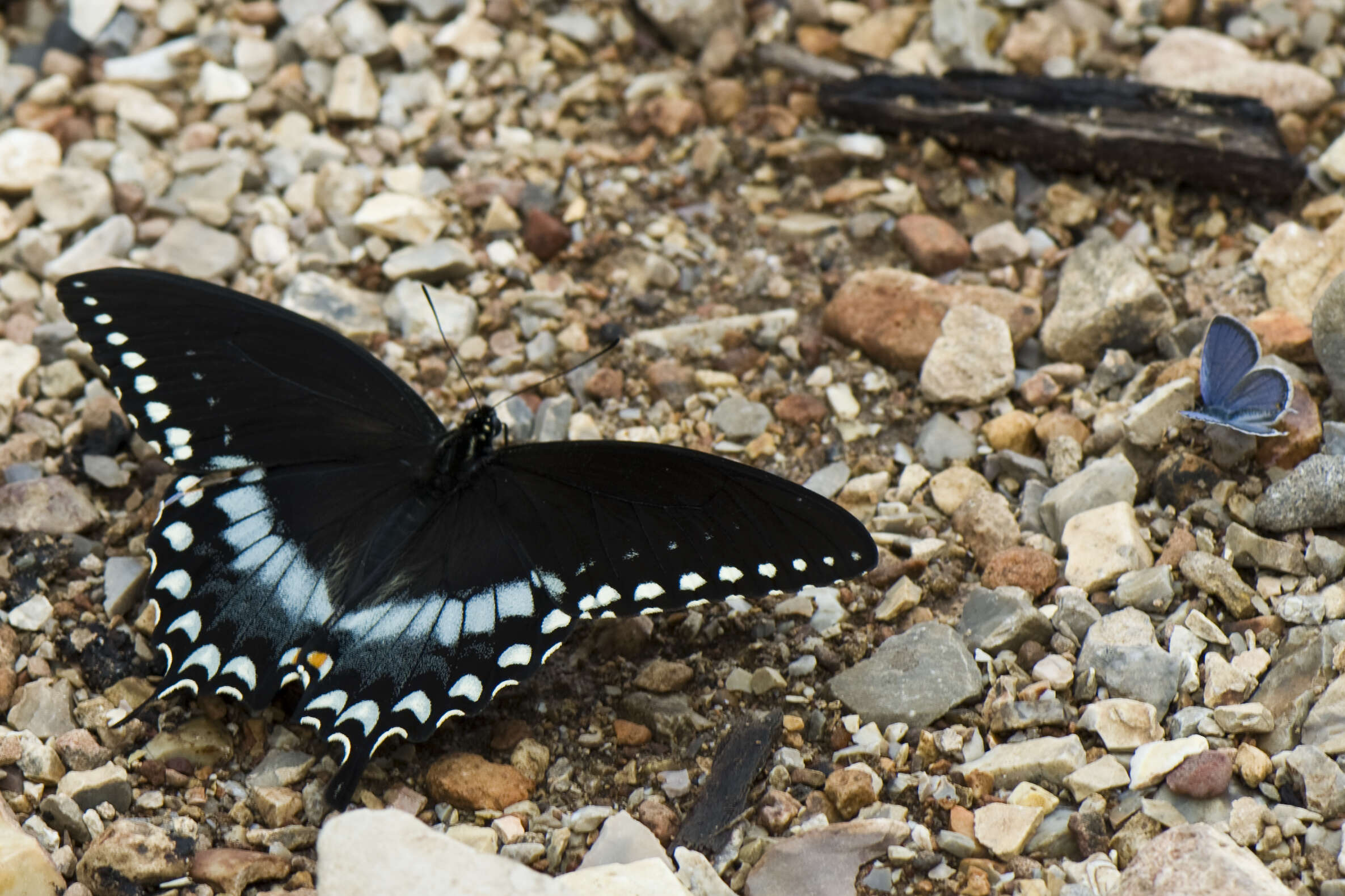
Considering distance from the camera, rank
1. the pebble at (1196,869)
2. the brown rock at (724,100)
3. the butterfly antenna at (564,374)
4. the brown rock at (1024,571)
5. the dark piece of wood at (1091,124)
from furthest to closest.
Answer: the brown rock at (724,100) < the dark piece of wood at (1091,124) < the butterfly antenna at (564,374) < the brown rock at (1024,571) < the pebble at (1196,869)

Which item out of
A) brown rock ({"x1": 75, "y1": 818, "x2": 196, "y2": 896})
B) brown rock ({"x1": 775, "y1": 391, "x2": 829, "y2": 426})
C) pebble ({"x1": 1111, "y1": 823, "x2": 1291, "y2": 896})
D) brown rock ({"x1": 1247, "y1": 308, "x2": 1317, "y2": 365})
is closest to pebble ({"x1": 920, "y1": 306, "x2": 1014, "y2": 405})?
brown rock ({"x1": 775, "y1": 391, "x2": 829, "y2": 426})

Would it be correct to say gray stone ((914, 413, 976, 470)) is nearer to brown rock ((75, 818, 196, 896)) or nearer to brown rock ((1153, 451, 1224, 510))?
brown rock ((1153, 451, 1224, 510))

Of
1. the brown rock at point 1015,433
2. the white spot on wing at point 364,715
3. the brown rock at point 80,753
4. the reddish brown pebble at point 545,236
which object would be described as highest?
the reddish brown pebble at point 545,236

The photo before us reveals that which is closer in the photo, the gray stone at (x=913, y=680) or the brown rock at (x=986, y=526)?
the gray stone at (x=913, y=680)


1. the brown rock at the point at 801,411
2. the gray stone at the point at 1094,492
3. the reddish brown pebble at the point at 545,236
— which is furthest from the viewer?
the reddish brown pebble at the point at 545,236

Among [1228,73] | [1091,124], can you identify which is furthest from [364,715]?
[1228,73]

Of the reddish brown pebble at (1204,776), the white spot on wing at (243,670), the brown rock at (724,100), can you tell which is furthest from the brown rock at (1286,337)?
the white spot on wing at (243,670)

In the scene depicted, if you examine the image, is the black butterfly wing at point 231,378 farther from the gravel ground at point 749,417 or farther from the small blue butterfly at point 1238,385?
the small blue butterfly at point 1238,385

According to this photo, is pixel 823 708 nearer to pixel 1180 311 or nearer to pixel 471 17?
pixel 1180 311
